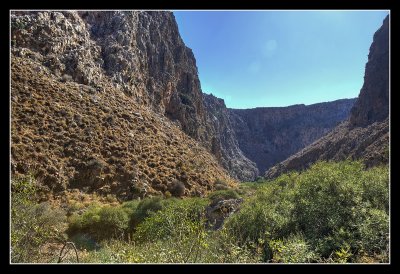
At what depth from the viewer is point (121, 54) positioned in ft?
134

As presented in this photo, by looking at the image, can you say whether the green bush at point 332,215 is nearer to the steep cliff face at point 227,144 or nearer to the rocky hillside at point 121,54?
the rocky hillside at point 121,54

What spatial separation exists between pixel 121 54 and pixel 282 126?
93.3m

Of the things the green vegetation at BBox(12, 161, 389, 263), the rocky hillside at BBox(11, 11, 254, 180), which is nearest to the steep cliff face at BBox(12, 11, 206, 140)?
the rocky hillside at BBox(11, 11, 254, 180)

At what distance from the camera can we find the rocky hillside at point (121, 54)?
33219mm

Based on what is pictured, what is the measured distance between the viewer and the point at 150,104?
147 feet

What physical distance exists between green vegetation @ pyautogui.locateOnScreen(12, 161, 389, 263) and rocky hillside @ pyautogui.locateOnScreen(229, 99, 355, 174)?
101 m

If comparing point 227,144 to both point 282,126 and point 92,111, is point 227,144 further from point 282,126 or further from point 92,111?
point 92,111

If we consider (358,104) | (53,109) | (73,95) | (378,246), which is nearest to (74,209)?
(53,109)

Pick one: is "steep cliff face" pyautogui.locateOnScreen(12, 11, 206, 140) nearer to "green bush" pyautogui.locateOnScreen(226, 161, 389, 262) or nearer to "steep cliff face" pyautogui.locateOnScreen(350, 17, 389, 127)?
"green bush" pyautogui.locateOnScreen(226, 161, 389, 262)

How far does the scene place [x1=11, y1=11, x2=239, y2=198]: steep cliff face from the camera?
26312 mm

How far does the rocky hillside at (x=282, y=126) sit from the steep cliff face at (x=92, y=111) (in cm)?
7365

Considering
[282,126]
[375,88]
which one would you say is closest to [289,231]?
[375,88]
